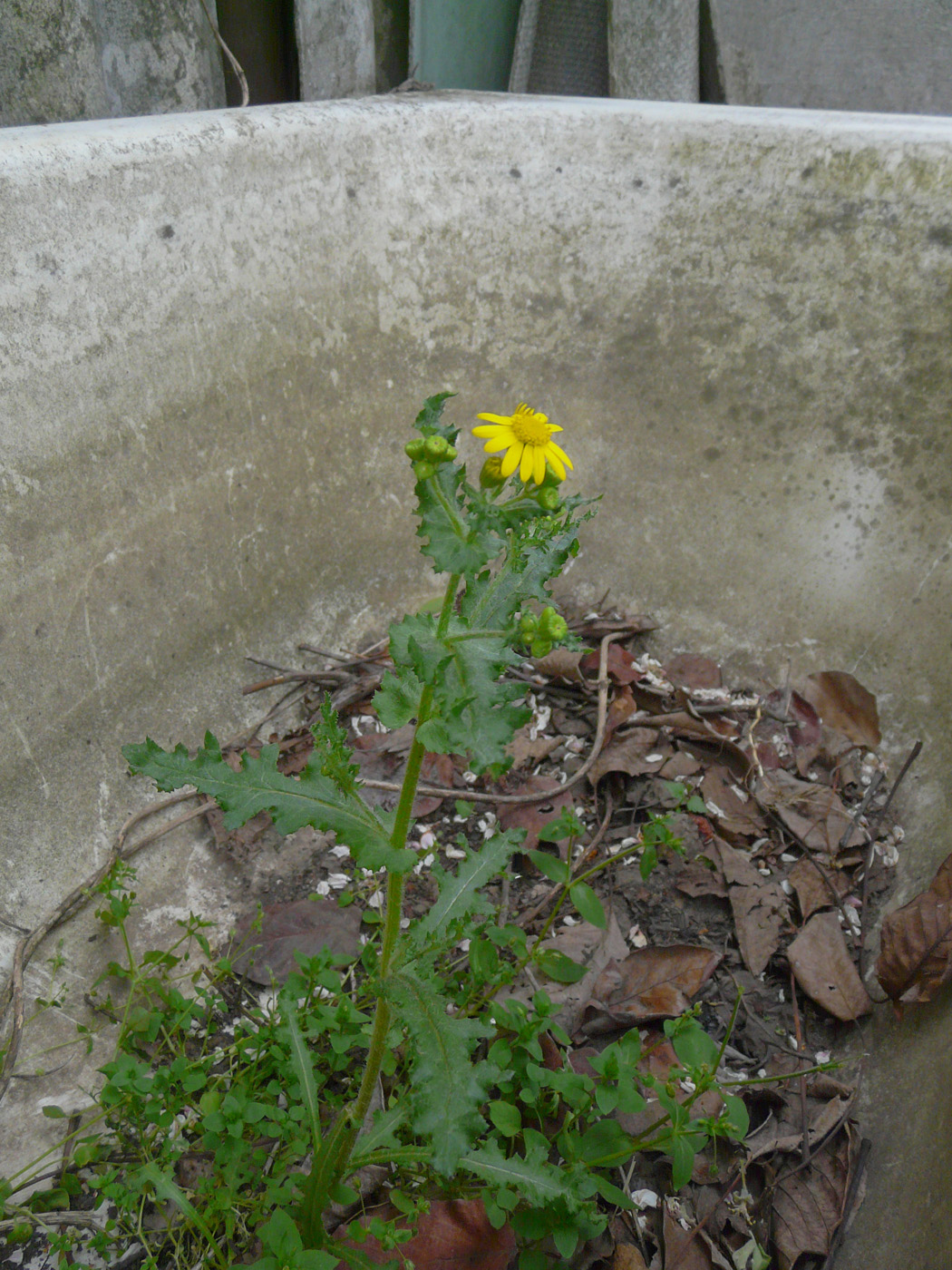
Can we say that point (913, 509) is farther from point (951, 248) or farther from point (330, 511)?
point (330, 511)

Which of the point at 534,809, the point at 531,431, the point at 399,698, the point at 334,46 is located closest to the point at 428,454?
the point at 531,431

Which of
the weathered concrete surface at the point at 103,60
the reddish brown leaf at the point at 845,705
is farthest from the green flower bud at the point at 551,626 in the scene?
the weathered concrete surface at the point at 103,60

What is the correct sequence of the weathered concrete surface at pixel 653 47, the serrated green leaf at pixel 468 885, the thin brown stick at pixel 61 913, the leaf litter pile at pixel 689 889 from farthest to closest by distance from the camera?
the weathered concrete surface at pixel 653 47 < the thin brown stick at pixel 61 913 < the leaf litter pile at pixel 689 889 < the serrated green leaf at pixel 468 885

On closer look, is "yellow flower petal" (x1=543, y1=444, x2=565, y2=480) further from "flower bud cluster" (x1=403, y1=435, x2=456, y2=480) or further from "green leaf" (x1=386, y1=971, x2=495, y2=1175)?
"green leaf" (x1=386, y1=971, x2=495, y2=1175)

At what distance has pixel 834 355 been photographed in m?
1.43

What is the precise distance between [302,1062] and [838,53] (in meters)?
2.73

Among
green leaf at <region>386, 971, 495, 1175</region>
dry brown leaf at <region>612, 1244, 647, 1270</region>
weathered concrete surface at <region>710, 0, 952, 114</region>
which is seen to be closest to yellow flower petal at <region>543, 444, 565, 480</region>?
green leaf at <region>386, 971, 495, 1175</region>

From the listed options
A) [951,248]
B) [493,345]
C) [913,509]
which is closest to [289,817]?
[493,345]

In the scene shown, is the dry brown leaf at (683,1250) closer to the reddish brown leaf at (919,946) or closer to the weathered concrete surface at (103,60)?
the reddish brown leaf at (919,946)

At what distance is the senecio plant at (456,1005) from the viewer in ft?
2.35

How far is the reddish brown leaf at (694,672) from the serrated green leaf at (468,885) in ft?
2.35

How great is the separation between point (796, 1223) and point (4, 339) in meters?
1.31

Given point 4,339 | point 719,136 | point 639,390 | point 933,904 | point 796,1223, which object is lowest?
point 796,1223

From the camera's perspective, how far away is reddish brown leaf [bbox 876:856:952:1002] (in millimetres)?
1019
